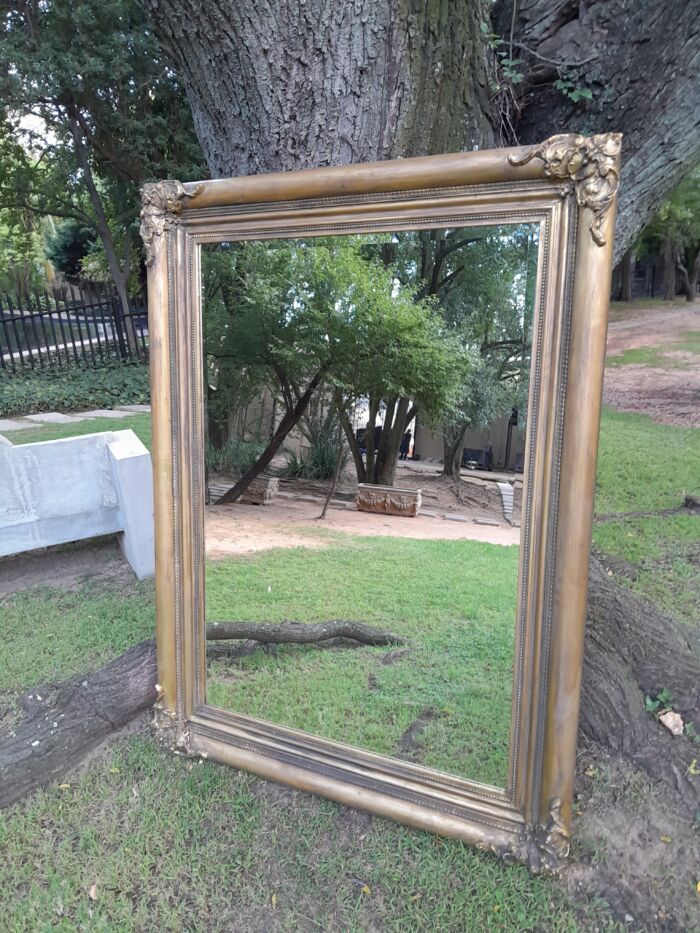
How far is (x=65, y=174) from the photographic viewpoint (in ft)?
34.6

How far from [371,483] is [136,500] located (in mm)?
1921

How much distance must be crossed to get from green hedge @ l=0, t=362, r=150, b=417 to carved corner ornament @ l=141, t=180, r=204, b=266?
6.26 feet

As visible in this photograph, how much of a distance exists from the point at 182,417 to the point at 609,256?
4.10ft

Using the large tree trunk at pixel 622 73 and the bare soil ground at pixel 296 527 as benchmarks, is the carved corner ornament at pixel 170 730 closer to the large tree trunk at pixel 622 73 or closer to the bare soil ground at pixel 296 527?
the bare soil ground at pixel 296 527

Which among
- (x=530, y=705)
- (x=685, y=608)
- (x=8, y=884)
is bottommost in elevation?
(x=8, y=884)

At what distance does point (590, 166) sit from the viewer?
140 centimetres

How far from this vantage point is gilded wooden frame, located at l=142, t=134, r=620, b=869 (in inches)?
57.1

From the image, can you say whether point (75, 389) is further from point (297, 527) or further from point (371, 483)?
point (371, 483)

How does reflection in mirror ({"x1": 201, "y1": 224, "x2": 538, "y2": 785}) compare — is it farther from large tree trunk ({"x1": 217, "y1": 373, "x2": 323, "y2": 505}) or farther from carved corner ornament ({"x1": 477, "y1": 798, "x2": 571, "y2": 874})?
carved corner ornament ({"x1": 477, "y1": 798, "x2": 571, "y2": 874})

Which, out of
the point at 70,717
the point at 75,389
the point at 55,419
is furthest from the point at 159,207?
the point at 75,389

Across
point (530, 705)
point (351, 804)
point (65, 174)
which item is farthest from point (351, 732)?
point (65, 174)

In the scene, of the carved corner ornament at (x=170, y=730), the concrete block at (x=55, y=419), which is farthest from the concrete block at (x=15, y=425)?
the carved corner ornament at (x=170, y=730)

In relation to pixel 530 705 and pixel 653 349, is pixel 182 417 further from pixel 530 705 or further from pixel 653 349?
pixel 653 349

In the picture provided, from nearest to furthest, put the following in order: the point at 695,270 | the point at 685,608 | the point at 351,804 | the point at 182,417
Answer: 1. the point at 351,804
2. the point at 182,417
3. the point at 685,608
4. the point at 695,270
